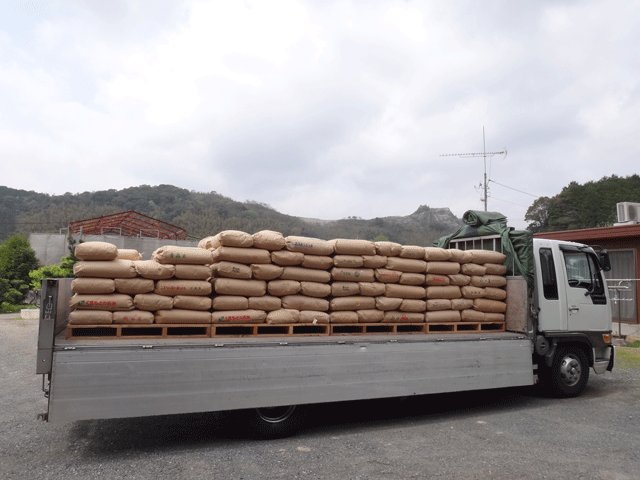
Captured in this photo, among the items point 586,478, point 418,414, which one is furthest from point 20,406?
point 586,478

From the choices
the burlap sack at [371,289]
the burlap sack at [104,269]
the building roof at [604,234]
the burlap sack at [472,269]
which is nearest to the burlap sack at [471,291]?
the burlap sack at [472,269]

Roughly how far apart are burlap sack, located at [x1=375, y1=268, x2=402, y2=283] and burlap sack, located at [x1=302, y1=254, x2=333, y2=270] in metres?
0.65

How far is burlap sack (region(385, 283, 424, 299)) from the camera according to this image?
579cm

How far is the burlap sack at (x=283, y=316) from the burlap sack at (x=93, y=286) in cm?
166

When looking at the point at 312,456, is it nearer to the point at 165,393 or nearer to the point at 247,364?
the point at 247,364

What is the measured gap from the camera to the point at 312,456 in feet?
14.5

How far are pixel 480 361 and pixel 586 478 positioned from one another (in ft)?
6.23

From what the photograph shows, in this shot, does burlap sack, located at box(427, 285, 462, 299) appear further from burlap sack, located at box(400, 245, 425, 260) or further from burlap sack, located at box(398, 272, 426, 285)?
burlap sack, located at box(400, 245, 425, 260)

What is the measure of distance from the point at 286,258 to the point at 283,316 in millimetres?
657

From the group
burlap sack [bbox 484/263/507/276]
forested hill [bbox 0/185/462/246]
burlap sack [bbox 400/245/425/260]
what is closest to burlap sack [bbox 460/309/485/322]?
burlap sack [bbox 484/263/507/276]

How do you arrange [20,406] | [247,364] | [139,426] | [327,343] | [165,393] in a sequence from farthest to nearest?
[20,406] < [139,426] < [327,343] < [247,364] < [165,393]

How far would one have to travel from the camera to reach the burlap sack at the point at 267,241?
5.16 meters

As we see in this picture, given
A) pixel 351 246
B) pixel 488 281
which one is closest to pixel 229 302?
pixel 351 246

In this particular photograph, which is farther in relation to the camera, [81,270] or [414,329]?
[414,329]
